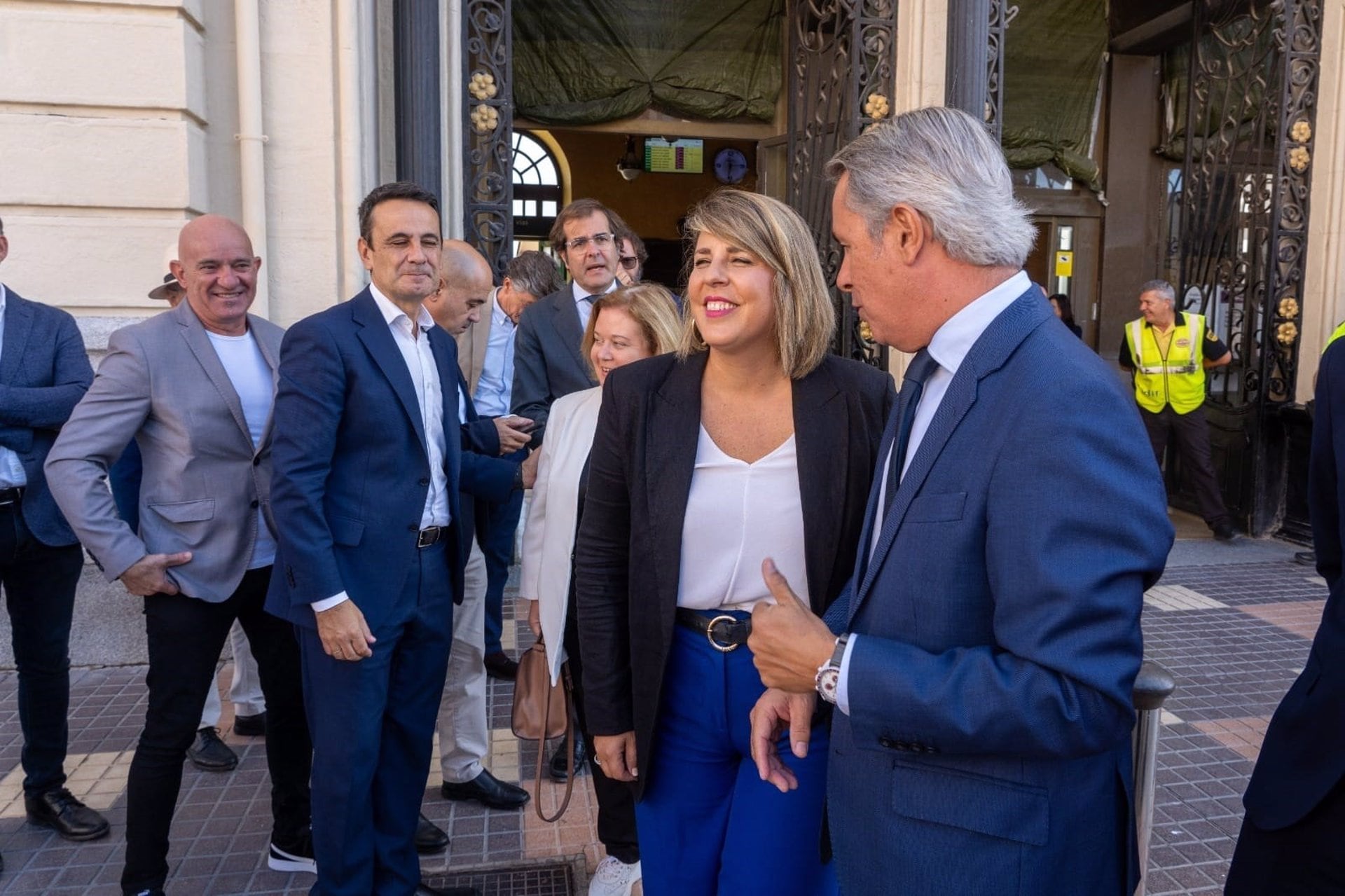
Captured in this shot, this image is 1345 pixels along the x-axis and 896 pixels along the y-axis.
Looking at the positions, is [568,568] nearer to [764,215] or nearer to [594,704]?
[594,704]

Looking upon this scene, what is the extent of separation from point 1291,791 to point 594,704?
134 cm

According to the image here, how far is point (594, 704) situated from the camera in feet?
7.46

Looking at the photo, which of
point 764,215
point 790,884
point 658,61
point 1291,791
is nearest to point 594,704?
point 790,884

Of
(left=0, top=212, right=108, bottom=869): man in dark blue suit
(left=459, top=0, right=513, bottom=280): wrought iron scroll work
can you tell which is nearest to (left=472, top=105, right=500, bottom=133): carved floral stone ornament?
(left=459, top=0, right=513, bottom=280): wrought iron scroll work

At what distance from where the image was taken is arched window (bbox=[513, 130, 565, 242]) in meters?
17.3

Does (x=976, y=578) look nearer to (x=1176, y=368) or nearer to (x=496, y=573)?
(x=496, y=573)

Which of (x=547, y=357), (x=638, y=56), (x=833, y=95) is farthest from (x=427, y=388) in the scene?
(x=638, y=56)

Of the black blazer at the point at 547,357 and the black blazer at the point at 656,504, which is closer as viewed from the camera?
the black blazer at the point at 656,504

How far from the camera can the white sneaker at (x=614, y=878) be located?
119 inches

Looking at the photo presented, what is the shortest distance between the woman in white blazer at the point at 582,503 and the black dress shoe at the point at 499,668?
2060mm

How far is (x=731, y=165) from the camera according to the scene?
624 inches

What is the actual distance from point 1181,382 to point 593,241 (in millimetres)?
A: 6215

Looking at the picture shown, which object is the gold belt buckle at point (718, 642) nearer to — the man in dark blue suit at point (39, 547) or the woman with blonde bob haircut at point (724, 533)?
the woman with blonde bob haircut at point (724, 533)

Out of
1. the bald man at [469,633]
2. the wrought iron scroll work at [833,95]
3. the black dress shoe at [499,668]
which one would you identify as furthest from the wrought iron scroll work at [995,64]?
the black dress shoe at [499,668]
